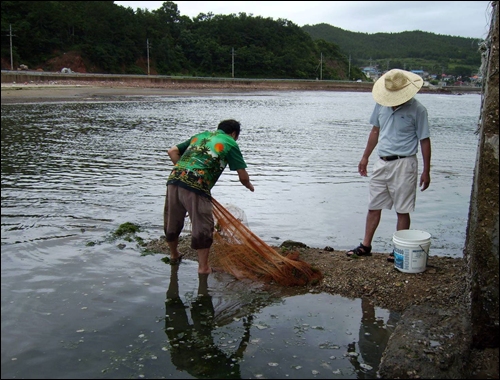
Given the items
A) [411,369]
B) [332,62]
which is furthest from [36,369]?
[332,62]

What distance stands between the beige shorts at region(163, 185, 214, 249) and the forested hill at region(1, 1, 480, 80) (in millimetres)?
59190

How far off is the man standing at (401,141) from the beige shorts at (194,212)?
185cm

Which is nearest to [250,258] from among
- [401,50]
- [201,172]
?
[201,172]

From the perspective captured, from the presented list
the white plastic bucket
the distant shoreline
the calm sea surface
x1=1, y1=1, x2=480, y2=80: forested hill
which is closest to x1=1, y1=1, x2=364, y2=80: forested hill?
x1=1, y1=1, x2=480, y2=80: forested hill

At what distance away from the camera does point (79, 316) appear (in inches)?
181

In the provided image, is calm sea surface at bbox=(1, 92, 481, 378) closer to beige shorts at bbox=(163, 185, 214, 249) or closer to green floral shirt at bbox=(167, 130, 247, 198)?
beige shorts at bbox=(163, 185, 214, 249)

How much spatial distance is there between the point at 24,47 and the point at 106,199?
7859 centimetres

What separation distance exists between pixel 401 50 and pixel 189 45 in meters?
75.2

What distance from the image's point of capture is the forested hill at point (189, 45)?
260ft

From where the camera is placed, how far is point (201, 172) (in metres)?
5.34

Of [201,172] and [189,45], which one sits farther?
[189,45]

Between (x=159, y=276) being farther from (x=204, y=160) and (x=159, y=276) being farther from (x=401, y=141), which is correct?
(x=401, y=141)

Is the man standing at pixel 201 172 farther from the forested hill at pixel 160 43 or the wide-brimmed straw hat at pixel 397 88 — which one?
the forested hill at pixel 160 43

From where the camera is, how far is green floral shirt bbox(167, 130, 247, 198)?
5.32 meters
